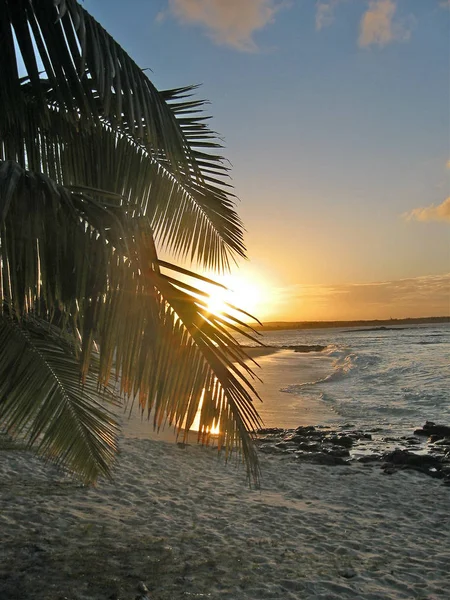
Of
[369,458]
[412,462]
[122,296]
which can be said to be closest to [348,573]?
[122,296]

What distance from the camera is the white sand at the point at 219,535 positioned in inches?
169

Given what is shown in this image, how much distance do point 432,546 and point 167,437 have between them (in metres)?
6.69

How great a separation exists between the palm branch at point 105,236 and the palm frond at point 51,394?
20 mm

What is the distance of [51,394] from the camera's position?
3.83m

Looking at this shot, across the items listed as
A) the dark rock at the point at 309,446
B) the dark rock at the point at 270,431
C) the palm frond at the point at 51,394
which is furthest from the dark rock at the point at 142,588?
the dark rock at the point at 270,431

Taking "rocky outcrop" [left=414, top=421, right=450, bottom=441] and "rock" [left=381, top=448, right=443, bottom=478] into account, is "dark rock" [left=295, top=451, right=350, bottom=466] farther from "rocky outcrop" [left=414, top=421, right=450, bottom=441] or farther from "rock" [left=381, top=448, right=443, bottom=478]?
"rocky outcrop" [left=414, top=421, right=450, bottom=441]

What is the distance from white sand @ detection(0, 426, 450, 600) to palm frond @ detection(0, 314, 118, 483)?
878 millimetres

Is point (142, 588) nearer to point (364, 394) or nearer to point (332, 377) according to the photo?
point (364, 394)

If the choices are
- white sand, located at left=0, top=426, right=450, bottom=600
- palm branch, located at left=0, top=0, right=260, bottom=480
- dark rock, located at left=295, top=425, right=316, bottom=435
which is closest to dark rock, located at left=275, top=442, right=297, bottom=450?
dark rock, located at left=295, top=425, right=316, bottom=435

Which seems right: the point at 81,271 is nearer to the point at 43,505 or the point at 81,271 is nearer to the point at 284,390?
the point at 43,505

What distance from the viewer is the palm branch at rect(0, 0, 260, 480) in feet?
Answer: 8.12

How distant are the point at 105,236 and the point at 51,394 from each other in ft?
6.05

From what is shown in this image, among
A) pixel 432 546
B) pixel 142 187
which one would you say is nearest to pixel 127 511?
pixel 432 546

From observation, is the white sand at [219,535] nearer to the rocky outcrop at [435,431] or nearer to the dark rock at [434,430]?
the rocky outcrop at [435,431]
